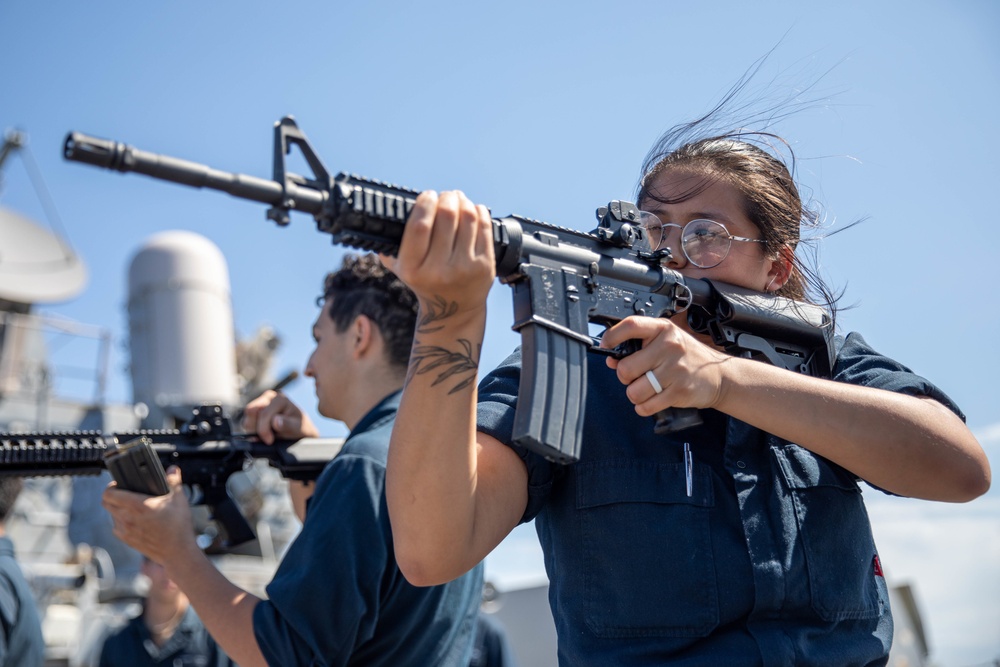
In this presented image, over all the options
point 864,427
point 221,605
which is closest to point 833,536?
point 864,427

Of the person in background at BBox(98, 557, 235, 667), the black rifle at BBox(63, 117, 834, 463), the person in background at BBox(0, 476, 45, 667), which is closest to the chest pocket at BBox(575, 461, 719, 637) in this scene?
the black rifle at BBox(63, 117, 834, 463)

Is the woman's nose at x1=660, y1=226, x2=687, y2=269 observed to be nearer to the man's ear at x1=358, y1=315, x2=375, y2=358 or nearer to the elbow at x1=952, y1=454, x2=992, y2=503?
the elbow at x1=952, y1=454, x2=992, y2=503

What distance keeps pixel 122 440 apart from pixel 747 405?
2.80 metres

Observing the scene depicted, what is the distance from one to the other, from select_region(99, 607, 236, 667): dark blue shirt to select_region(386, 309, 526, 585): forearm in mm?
4225

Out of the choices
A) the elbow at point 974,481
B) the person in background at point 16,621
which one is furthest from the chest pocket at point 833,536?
the person in background at point 16,621

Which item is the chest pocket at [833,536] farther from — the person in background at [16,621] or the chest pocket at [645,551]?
the person in background at [16,621]

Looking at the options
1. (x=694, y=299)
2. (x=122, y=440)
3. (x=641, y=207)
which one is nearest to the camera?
(x=694, y=299)

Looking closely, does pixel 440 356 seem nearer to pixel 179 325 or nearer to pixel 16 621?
pixel 16 621

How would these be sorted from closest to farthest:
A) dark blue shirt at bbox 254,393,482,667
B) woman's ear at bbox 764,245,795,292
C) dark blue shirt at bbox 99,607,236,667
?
woman's ear at bbox 764,245,795,292
dark blue shirt at bbox 254,393,482,667
dark blue shirt at bbox 99,607,236,667

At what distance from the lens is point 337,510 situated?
2.86 metres

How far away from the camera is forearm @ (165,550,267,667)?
2741 millimetres

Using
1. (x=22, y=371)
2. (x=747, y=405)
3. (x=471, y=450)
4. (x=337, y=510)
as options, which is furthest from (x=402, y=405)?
(x=22, y=371)

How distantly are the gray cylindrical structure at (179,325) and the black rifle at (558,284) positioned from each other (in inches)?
459

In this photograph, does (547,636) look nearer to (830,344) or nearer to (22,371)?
(830,344)
